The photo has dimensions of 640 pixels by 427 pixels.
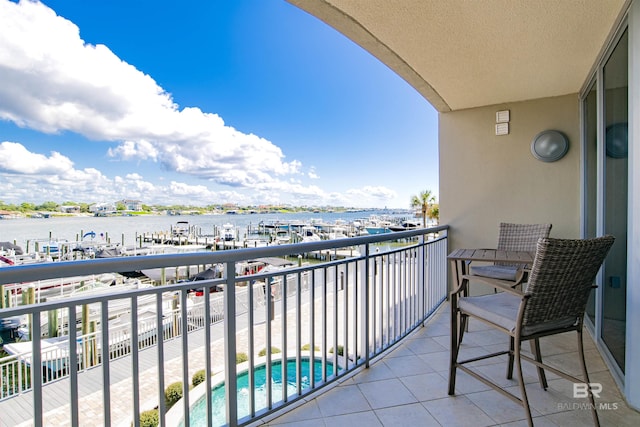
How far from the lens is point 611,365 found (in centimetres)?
221

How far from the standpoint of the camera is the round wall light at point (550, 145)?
3455 millimetres

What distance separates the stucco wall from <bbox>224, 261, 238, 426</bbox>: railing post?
326 centimetres

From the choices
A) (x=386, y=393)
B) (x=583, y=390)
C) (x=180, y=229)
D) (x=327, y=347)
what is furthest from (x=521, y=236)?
(x=180, y=229)

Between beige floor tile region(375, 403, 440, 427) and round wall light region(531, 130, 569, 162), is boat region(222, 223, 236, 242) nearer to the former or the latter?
round wall light region(531, 130, 569, 162)

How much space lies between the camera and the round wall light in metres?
3.46

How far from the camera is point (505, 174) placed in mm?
3768

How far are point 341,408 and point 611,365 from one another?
6.46 ft

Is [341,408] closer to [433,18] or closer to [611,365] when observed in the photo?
[611,365]

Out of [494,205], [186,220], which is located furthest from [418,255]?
[186,220]

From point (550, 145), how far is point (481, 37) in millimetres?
1888

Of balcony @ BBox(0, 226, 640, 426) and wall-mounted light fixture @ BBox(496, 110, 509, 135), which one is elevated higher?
wall-mounted light fixture @ BBox(496, 110, 509, 135)

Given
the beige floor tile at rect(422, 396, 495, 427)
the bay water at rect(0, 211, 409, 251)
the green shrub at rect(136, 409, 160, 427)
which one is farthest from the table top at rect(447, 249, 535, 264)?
the bay water at rect(0, 211, 409, 251)

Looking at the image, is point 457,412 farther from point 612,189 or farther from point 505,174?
point 505,174

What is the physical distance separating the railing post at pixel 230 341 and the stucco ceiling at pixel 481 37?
1.78 metres
